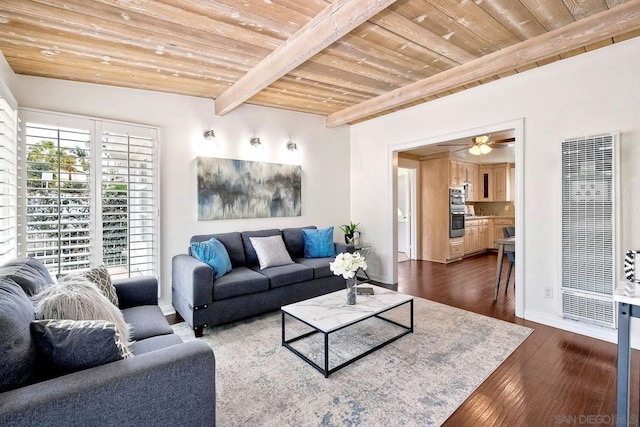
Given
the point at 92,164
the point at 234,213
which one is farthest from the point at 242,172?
the point at 92,164

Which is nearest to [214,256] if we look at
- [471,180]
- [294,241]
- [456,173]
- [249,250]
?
[249,250]

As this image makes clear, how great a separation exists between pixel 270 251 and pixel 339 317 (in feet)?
5.21

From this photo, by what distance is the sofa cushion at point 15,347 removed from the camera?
3.50ft

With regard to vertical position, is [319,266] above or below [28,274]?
below

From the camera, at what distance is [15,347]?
3.62 feet

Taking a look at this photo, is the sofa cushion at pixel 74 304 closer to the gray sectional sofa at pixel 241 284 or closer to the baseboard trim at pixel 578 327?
the gray sectional sofa at pixel 241 284

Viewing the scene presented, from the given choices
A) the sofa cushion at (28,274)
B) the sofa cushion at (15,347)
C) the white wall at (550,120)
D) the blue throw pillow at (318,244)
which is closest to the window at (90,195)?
the sofa cushion at (28,274)

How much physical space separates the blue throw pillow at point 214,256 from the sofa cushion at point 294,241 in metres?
1.05

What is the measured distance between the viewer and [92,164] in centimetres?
318

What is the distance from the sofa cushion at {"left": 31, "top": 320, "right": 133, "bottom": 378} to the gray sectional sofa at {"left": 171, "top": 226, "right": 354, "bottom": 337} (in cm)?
158

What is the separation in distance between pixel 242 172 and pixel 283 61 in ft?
6.07

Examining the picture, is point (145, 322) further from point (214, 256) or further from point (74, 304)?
point (214, 256)

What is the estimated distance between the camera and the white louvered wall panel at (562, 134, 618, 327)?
2.61m

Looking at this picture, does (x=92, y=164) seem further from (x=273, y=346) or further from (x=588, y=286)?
(x=588, y=286)
